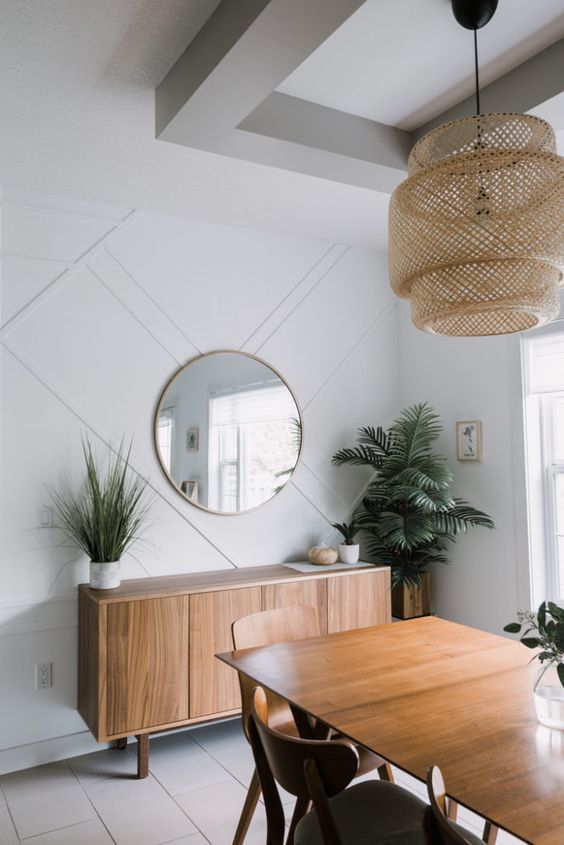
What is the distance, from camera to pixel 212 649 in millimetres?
3105

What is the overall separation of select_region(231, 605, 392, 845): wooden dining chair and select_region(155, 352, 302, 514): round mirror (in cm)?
104

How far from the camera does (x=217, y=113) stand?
7.46 ft

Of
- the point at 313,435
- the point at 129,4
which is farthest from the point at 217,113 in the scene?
the point at 313,435

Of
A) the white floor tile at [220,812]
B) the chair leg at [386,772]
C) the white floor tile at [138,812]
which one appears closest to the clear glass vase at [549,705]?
the chair leg at [386,772]

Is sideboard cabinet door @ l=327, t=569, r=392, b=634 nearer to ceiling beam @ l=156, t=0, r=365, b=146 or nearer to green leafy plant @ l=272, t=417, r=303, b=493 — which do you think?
green leafy plant @ l=272, t=417, r=303, b=493

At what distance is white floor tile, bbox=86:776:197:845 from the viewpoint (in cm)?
245

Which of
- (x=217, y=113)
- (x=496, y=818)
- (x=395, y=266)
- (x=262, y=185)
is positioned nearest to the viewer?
(x=496, y=818)

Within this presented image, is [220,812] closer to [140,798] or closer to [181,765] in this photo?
[140,798]

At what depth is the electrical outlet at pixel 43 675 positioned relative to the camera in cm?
308

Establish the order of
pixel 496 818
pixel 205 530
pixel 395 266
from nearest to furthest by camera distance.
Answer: pixel 496 818 < pixel 395 266 < pixel 205 530

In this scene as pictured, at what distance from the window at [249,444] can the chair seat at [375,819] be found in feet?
6.39

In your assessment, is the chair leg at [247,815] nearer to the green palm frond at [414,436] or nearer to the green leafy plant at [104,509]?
the green leafy plant at [104,509]

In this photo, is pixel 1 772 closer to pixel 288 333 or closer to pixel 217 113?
pixel 288 333

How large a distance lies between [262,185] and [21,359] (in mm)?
1432
